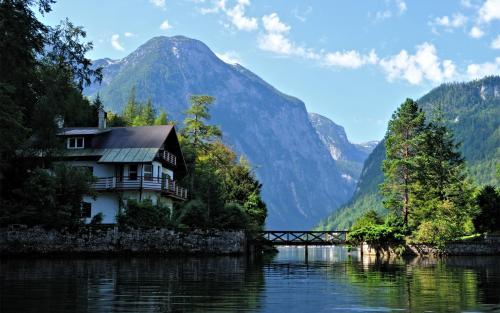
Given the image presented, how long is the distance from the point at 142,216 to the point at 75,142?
44.5 ft

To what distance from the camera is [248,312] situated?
12.4m

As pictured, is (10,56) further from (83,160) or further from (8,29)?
(83,160)

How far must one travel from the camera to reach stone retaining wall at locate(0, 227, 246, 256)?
37.4m

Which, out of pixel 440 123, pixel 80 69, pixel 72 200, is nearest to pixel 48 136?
pixel 72 200

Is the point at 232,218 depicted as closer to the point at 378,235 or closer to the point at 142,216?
the point at 142,216

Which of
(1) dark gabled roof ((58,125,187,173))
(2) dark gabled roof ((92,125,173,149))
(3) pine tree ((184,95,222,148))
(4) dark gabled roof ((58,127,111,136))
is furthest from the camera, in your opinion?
(3) pine tree ((184,95,222,148))

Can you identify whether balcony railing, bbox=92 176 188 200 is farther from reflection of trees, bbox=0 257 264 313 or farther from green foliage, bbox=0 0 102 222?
reflection of trees, bbox=0 257 264 313

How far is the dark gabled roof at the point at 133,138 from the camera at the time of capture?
50.5m

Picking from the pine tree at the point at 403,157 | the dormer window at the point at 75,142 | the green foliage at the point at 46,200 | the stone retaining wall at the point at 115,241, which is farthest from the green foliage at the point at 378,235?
the dormer window at the point at 75,142

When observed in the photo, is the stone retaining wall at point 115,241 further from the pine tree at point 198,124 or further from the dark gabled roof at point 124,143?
the pine tree at point 198,124

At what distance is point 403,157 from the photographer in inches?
2292

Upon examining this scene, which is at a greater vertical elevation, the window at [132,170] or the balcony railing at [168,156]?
A: the balcony railing at [168,156]

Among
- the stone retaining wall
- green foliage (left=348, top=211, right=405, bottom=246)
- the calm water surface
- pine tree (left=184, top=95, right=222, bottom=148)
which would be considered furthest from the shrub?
the calm water surface

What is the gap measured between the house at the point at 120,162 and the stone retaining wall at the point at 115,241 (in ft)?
22.6
